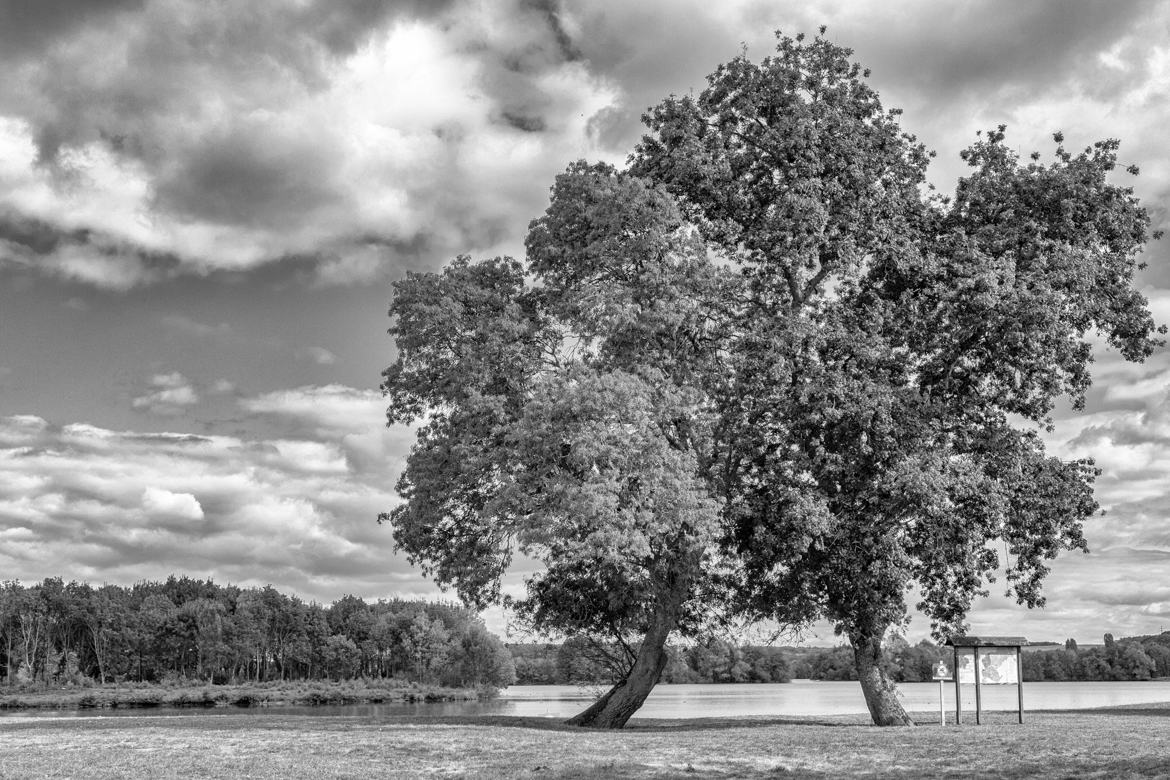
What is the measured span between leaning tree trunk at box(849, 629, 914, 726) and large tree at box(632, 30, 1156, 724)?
5cm

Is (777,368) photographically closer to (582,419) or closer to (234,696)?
(582,419)

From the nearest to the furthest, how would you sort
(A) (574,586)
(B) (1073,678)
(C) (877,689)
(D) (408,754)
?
(D) (408,754) < (C) (877,689) < (A) (574,586) < (B) (1073,678)

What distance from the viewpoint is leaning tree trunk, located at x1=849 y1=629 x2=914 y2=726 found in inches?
1037

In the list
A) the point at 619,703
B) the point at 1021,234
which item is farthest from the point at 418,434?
the point at 1021,234

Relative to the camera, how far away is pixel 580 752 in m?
17.9

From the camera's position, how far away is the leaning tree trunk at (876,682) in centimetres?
2634

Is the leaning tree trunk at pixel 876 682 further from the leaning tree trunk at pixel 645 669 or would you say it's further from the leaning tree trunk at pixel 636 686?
the leaning tree trunk at pixel 636 686

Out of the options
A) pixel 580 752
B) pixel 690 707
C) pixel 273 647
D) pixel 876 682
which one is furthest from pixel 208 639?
pixel 580 752

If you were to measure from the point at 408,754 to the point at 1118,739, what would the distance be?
41.0ft

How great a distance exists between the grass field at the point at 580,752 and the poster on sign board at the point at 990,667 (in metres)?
2.34

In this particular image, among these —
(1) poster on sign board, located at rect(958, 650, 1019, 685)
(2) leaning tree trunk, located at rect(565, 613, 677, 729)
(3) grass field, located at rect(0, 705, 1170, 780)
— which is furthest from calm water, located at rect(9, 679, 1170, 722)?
(3) grass field, located at rect(0, 705, 1170, 780)

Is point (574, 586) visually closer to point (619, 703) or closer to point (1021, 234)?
point (619, 703)

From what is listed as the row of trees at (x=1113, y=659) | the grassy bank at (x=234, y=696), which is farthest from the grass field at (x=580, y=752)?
the row of trees at (x=1113, y=659)

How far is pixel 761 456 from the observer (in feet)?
85.7
